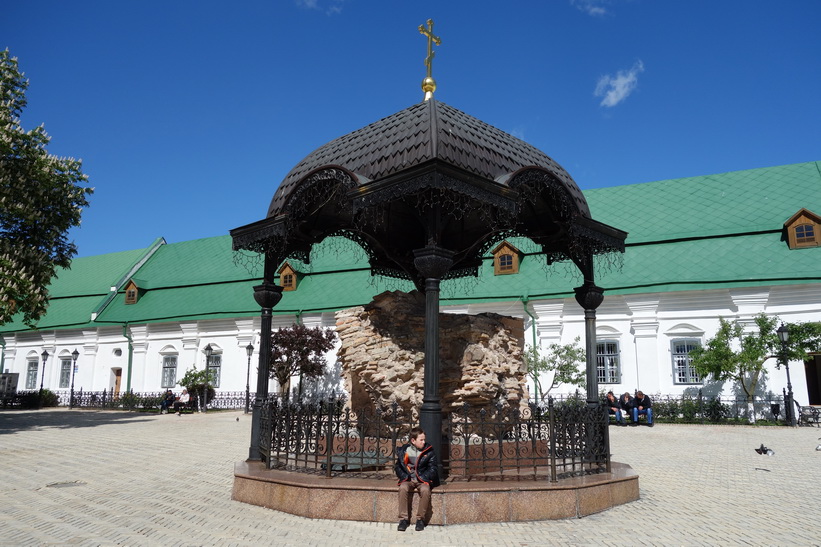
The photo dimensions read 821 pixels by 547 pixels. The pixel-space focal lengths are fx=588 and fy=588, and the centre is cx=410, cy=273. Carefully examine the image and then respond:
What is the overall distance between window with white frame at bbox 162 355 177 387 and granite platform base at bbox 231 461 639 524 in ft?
101

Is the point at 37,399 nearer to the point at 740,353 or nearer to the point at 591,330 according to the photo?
the point at 591,330

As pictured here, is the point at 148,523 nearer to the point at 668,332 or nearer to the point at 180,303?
the point at 668,332

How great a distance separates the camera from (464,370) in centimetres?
926

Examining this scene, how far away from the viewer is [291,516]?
21.9 feet

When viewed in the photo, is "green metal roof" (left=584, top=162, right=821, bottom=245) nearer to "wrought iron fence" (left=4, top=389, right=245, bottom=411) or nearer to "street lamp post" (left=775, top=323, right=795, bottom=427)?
"street lamp post" (left=775, top=323, right=795, bottom=427)

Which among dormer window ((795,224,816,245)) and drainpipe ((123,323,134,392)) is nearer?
dormer window ((795,224,816,245))

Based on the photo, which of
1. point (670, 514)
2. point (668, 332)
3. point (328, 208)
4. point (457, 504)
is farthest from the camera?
point (668, 332)

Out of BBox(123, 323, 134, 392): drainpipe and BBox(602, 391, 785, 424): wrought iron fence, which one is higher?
BBox(123, 323, 134, 392): drainpipe

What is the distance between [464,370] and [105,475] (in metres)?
6.45

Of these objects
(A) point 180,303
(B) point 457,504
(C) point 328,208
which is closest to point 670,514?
(B) point 457,504

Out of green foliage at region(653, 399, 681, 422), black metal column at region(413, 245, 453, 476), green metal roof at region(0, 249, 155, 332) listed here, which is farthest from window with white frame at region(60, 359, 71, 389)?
black metal column at region(413, 245, 453, 476)

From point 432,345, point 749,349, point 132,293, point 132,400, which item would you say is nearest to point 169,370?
point 132,400

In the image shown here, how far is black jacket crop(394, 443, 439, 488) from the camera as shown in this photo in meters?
6.24

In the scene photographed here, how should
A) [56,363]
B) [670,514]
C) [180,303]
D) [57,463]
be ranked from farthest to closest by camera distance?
[56,363]
[180,303]
[57,463]
[670,514]
